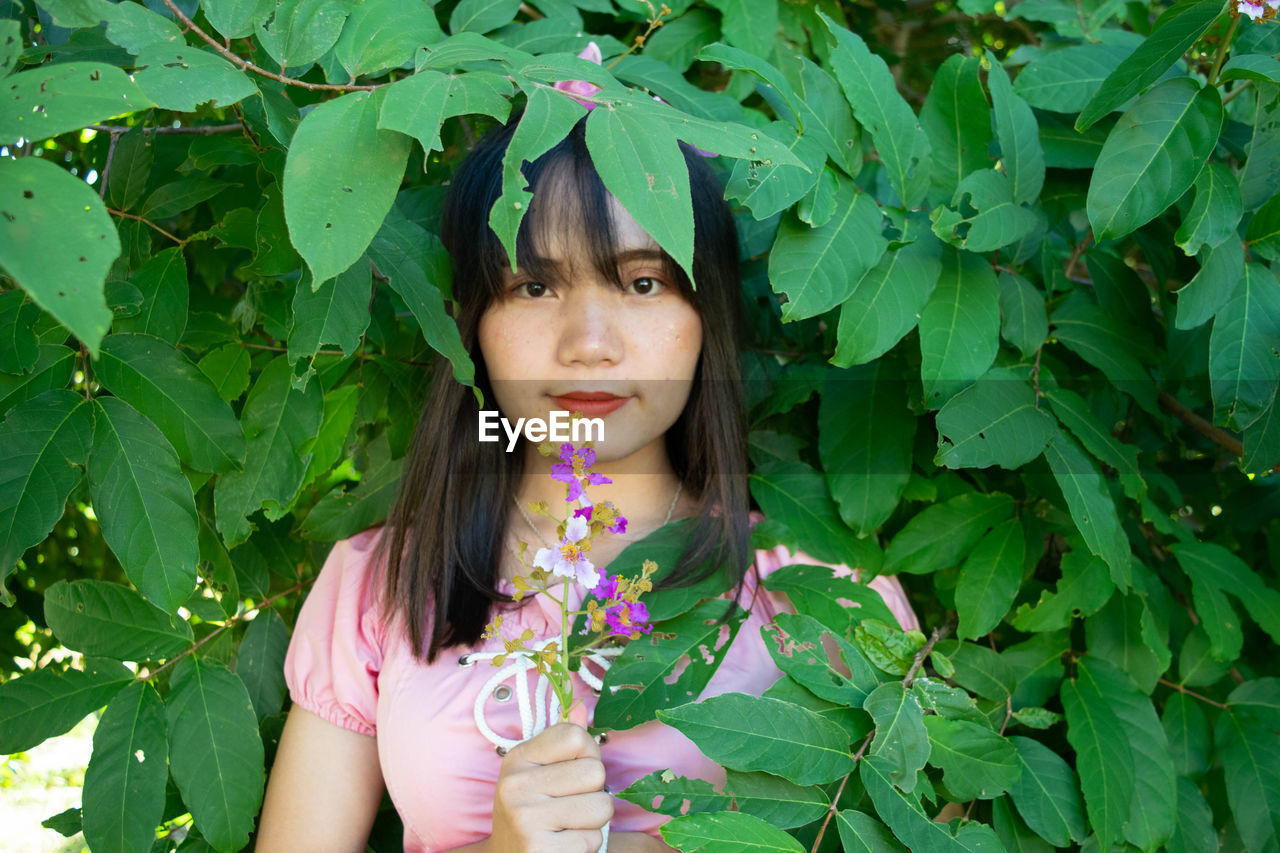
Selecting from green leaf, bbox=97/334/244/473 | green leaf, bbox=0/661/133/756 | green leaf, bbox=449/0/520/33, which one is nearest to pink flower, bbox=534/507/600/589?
green leaf, bbox=97/334/244/473

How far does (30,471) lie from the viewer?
Result: 92 centimetres

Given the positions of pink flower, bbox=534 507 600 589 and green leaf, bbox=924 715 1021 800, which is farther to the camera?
green leaf, bbox=924 715 1021 800

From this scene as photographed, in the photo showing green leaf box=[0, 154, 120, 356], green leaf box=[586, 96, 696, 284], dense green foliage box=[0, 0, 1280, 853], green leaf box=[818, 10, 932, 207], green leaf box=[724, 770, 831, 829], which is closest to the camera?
green leaf box=[0, 154, 120, 356]

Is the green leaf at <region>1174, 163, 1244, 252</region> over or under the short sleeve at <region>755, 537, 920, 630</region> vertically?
over

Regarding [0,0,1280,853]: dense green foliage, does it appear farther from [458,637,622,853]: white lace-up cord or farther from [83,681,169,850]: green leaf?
[458,637,622,853]: white lace-up cord

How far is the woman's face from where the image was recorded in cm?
114

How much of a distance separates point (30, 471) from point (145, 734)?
346mm

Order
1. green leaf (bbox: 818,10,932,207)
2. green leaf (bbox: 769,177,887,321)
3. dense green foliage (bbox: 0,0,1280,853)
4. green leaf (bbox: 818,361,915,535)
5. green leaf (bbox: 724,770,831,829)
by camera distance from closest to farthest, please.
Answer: dense green foliage (bbox: 0,0,1280,853)
green leaf (bbox: 724,770,831,829)
green leaf (bbox: 769,177,887,321)
green leaf (bbox: 818,10,932,207)
green leaf (bbox: 818,361,915,535)

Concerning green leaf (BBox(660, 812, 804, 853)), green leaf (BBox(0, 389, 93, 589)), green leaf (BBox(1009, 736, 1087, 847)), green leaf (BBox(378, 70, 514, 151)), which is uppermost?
green leaf (BBox(378, 70, 514, 151))

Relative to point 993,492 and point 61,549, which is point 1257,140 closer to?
point 993,492

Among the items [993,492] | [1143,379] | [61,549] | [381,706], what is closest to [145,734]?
[381,706]

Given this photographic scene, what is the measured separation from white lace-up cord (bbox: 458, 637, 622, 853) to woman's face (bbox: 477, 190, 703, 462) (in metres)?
0.25

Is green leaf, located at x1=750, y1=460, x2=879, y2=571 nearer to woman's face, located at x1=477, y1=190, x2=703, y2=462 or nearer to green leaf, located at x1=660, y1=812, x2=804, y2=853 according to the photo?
woman's face, located at x1=477, y1=190, x2=703, y2=462

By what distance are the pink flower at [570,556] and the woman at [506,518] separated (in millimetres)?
189
